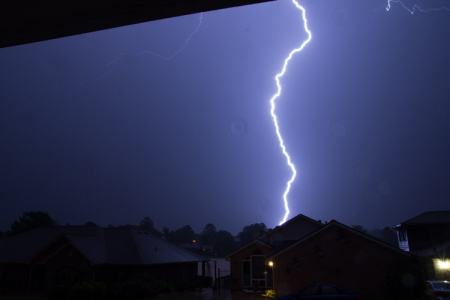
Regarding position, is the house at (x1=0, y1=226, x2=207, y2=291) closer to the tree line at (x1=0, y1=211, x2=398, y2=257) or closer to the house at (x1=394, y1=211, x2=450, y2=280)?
the tree line at (x1=0, y1=211, x2=398, y2=257)

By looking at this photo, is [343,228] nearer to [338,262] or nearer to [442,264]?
[338,262]

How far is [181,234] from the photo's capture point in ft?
413

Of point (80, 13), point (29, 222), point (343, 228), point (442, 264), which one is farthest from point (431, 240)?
point (29, 222)

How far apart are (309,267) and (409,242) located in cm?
1930

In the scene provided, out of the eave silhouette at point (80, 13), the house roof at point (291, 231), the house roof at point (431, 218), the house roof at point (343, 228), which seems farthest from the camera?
the house roof at point (431, 218)

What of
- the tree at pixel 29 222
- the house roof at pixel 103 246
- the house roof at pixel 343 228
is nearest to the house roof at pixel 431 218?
the house roof at pixel 343 228

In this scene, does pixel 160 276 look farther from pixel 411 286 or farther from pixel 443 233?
pixel 443 233

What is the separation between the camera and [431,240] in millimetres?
30000

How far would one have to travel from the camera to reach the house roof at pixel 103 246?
23764 millimetres

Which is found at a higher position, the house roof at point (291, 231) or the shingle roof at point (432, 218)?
the shingle roof at point (432, 218)

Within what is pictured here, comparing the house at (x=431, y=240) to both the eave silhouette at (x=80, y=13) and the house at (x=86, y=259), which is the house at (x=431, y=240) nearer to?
the house at (x=86, y=259)

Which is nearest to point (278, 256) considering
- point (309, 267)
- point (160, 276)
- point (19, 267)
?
point (309, 267)

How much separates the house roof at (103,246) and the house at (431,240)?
74.0 feet

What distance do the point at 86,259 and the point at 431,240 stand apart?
3329cm
